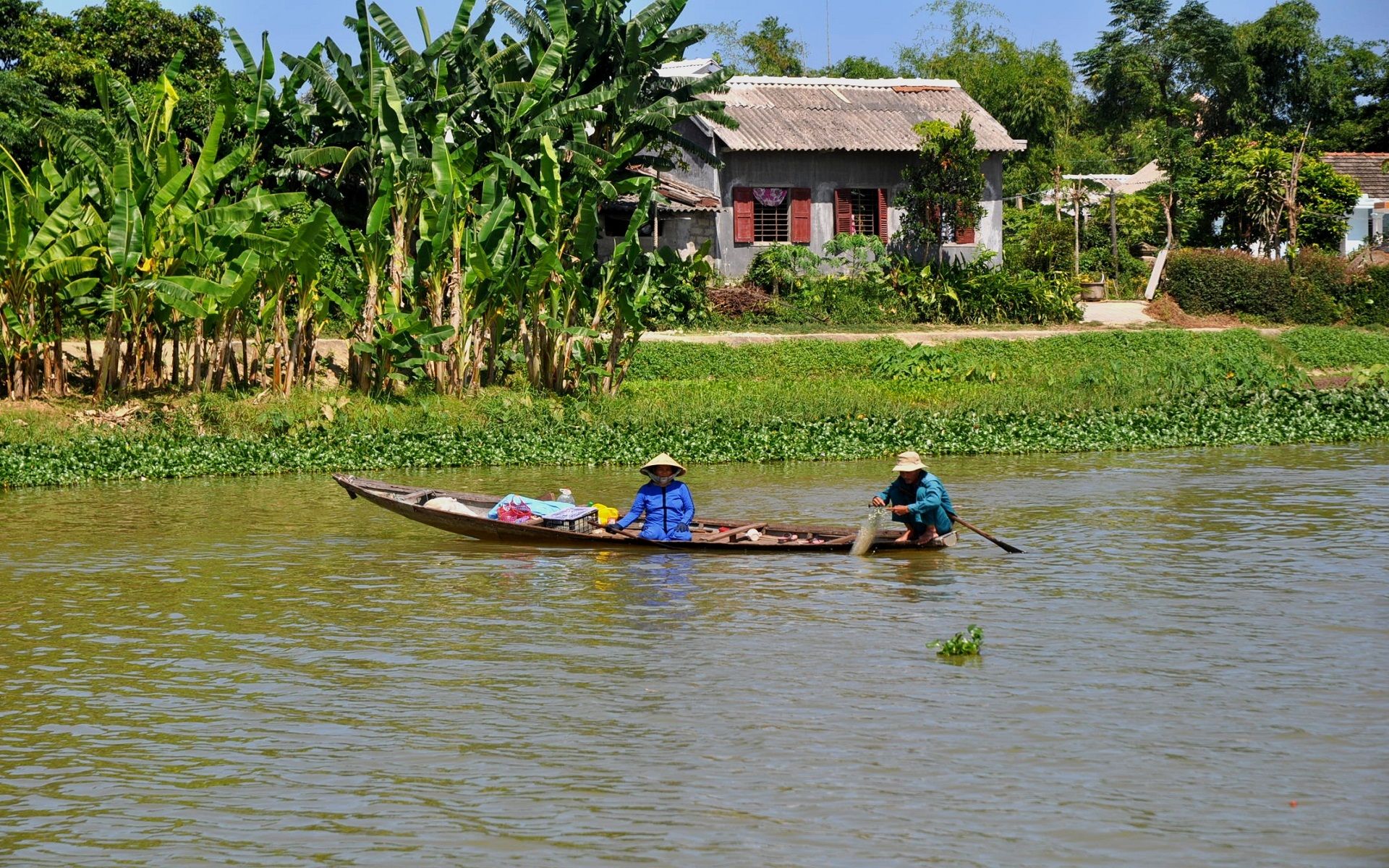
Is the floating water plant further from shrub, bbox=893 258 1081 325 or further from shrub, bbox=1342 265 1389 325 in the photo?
shrub, bbox=1342 265 1389 325

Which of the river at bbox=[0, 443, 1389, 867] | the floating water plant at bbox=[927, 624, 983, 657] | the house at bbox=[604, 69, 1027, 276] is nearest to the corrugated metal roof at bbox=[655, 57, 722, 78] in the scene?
the house at bbox=[604, 69, 1027, 276]

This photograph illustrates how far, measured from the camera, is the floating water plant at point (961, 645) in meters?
9.82

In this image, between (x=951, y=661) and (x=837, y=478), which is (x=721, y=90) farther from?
(x=951, y=661)

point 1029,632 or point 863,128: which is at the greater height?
point 863,128

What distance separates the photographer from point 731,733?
826cm

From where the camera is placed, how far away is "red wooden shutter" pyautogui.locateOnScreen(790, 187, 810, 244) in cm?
3316

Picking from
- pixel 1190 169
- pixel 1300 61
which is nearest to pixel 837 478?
pixel 1190 169

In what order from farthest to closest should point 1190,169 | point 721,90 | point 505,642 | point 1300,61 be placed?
point 1300,61 < point 1190,169 < point 721,90 < point 505,642

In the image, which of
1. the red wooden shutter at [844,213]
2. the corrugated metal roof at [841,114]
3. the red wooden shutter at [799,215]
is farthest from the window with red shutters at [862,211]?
the corrugated metal roof at [841,114]

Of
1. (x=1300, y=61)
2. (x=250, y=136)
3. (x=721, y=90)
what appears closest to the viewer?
(x=250, y=136)

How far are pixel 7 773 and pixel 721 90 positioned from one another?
23752mm

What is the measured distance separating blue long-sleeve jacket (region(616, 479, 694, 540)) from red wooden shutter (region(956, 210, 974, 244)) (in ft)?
68.9

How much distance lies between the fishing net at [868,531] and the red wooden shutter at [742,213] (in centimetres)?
1985

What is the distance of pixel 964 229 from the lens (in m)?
33.3
